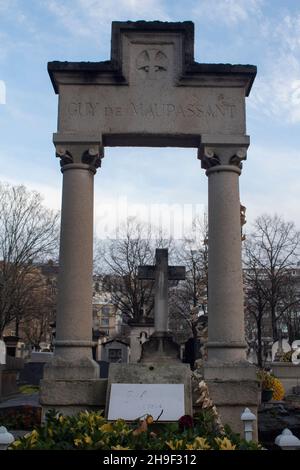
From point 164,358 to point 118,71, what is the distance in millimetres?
4828

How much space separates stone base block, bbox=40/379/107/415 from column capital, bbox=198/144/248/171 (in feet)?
12.7

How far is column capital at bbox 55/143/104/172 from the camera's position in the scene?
8.86 metres

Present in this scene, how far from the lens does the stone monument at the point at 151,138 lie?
8297mm

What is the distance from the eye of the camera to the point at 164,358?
29.7ft

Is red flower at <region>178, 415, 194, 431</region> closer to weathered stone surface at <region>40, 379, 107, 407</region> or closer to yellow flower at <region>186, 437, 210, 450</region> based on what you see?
yellow flower at <region>186, 437, 210, 450</region>

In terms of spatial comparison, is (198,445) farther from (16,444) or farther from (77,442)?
(16,444)

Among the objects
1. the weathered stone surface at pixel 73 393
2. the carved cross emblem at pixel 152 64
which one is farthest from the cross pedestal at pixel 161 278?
the carved cross emblem at pixel 152 64

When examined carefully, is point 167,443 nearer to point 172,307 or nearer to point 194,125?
point 194,125

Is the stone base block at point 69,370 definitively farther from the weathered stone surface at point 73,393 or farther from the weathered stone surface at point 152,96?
the weathered stone surface at point 152,96

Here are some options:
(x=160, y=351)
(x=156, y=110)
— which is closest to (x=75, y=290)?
(x=160, y=351)

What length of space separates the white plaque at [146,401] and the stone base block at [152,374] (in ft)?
0.44

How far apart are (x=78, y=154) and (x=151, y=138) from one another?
1241mm

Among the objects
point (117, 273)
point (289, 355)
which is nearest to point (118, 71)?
point (289, 355)

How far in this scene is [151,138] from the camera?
9062 mm
